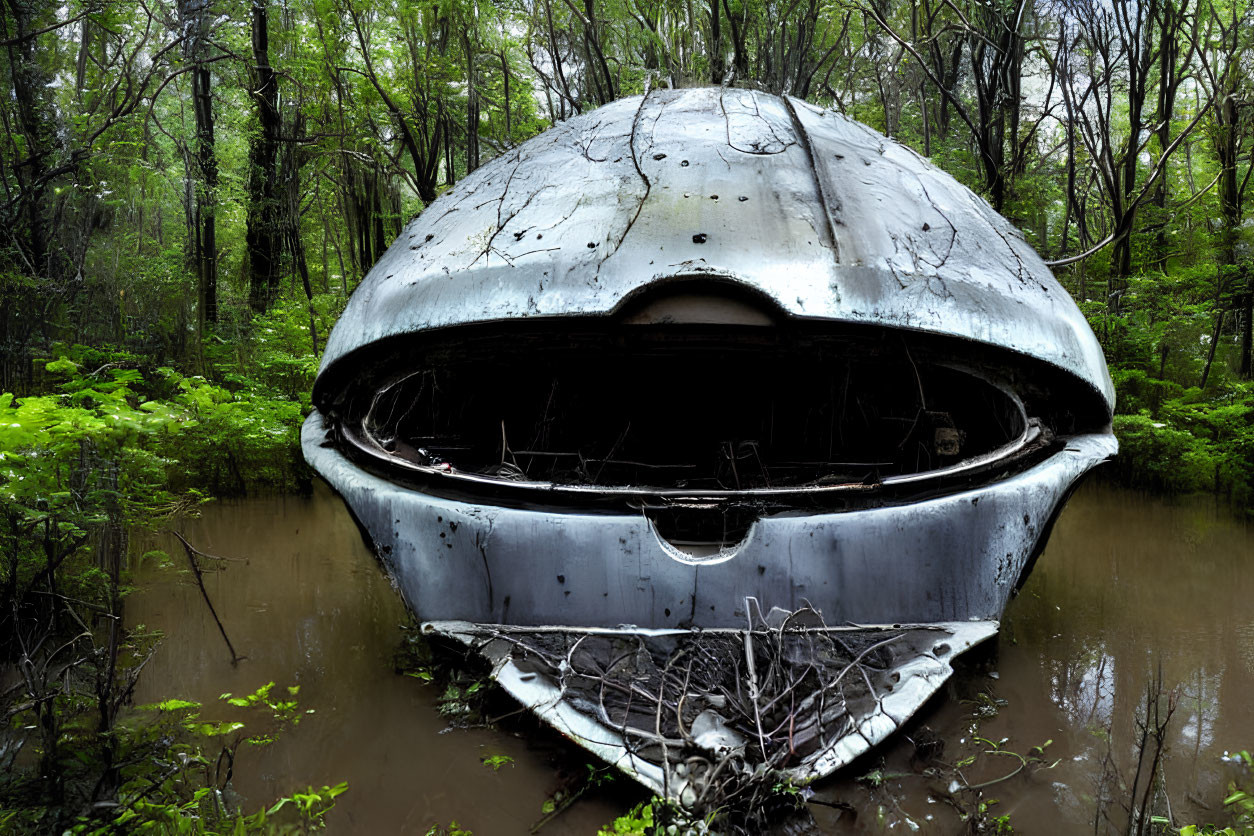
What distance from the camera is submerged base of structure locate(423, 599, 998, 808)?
1.51m

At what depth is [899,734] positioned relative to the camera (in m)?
1.74

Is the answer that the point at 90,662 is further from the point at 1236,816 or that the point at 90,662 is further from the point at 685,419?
the point at 1236,816

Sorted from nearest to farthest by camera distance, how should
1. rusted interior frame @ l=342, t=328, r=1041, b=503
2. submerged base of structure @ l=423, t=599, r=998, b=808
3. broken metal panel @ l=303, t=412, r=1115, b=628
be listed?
submerged base of structure @ l=423, t=599, r=998, b=808, broken metal panel @ l=303, t=412, r=1115, b=628, rusted interior frame @ l=342, t=328, r=1041, b=503

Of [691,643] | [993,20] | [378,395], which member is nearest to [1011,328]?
[691,643]

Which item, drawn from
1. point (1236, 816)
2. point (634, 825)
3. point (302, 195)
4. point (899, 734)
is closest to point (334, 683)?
point (634, 825)

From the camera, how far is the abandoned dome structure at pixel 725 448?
5.80 feet

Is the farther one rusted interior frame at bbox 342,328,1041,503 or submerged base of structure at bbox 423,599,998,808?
rusted interior frame at bbox 342,328,1041,503

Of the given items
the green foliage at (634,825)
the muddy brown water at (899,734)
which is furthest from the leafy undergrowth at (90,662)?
the green foliage at (634,825)

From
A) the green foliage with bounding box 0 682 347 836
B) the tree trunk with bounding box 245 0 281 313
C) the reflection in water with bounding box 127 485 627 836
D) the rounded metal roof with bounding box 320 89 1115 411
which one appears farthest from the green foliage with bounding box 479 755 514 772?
the tree trunk with bounding box 245 0 281 313

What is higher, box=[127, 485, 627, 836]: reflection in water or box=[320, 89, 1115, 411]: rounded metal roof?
box=[320, 89, 1115, 411]: rounded metal roof

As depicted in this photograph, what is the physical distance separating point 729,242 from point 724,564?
984 millimetres

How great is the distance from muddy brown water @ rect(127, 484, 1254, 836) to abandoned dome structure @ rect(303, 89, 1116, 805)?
206 millimetres

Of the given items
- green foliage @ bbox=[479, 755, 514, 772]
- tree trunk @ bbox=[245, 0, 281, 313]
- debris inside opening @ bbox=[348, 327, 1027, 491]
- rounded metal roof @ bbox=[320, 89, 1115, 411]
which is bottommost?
green foliage @ bbox=[479, 755, 514, 772]

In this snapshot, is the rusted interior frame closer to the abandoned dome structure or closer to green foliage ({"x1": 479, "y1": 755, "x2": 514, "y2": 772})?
the abandoned dome structure
